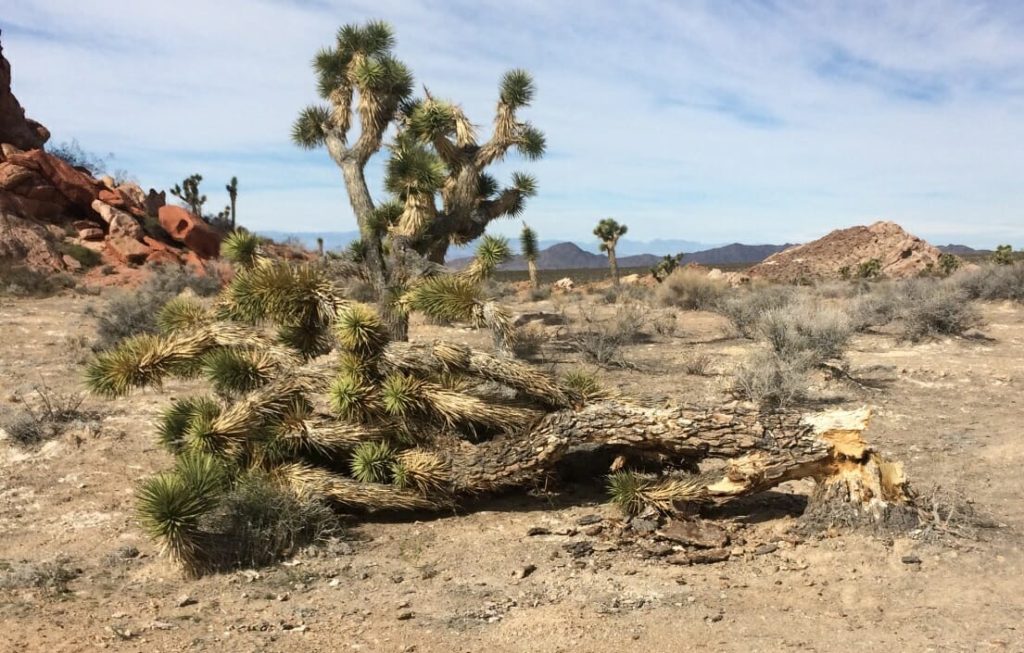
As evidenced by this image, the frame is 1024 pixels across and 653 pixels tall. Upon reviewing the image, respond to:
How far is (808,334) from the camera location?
505 inches

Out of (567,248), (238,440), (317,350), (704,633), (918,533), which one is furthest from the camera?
(567,248)

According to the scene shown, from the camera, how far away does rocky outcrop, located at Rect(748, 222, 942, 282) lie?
4006 centimetres

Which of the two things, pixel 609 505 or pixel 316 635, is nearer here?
pixel 316 635

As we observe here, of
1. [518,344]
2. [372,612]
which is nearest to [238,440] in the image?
[372,612]

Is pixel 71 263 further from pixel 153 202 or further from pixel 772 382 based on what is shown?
pixel 772 382

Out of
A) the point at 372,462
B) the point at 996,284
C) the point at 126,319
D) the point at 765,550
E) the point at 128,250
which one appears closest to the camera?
the point at 765,550

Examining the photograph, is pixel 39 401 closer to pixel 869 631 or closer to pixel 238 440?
pixel 238 440

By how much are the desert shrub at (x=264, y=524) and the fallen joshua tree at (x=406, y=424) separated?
0.30 feet

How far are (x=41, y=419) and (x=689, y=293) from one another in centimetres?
1782

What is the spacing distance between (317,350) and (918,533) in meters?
5.18

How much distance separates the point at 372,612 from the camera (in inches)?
192

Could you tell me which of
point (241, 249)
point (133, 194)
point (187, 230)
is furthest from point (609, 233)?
point (241, 249)

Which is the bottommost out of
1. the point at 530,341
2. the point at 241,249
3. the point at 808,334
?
the point at 530,341

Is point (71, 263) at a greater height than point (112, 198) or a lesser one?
lesser
